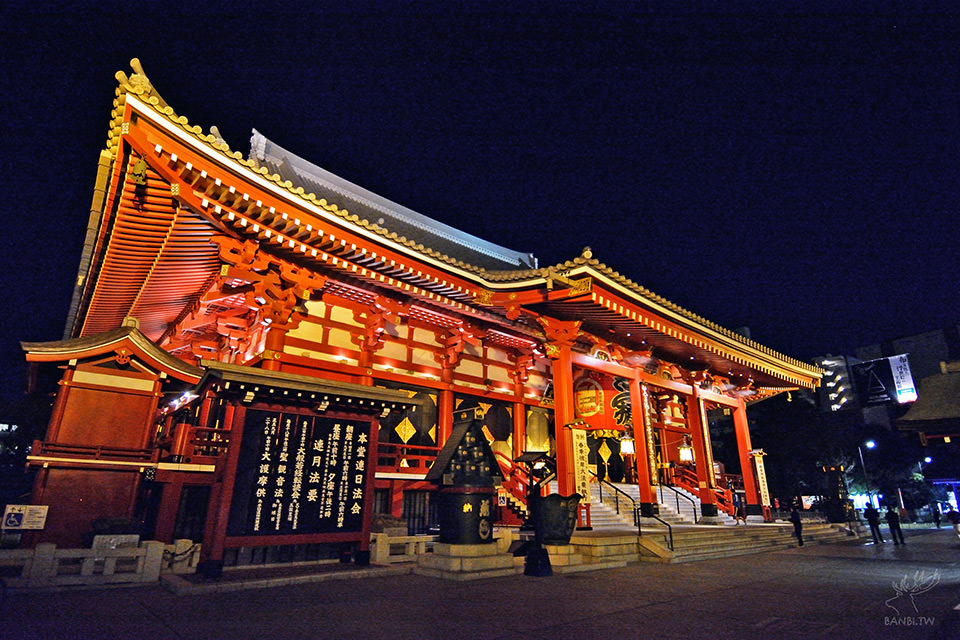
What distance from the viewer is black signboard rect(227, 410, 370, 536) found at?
7.89 meters

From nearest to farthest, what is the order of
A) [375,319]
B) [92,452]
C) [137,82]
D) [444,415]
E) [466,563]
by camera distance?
[137,82], [466,563], [92,452], [375,319], [444,415]

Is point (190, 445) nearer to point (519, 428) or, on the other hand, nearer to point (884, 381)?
point (519, 428)

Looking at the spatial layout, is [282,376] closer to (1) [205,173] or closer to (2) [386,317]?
(1) [205,173]

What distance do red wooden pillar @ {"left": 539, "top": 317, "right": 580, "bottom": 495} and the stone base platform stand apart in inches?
130

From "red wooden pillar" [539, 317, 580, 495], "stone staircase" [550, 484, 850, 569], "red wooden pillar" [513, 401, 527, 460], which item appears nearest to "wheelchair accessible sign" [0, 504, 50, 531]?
"stone staircase" [550, 484, 850, 569]

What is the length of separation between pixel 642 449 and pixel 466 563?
8.08 metres

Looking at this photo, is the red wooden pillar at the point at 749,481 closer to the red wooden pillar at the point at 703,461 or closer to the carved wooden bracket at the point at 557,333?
the red wooden pillar at the point at 703,461

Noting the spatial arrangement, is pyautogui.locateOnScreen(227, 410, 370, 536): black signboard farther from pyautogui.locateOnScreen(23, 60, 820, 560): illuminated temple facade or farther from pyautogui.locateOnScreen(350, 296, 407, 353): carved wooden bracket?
pyautogui.locateOnScreen(350, 296, 407, 353): carved wooden bracket

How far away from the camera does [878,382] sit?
4394 cm

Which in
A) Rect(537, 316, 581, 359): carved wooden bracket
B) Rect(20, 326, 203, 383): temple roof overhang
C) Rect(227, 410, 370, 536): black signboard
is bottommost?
Rect(227, 410, 370, 536): black signboard

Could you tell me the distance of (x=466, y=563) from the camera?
8.35 metres

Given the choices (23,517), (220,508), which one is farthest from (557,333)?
(23,517)

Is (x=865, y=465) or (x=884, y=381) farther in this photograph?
(x=884, y=381)

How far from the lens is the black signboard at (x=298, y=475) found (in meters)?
7.89
